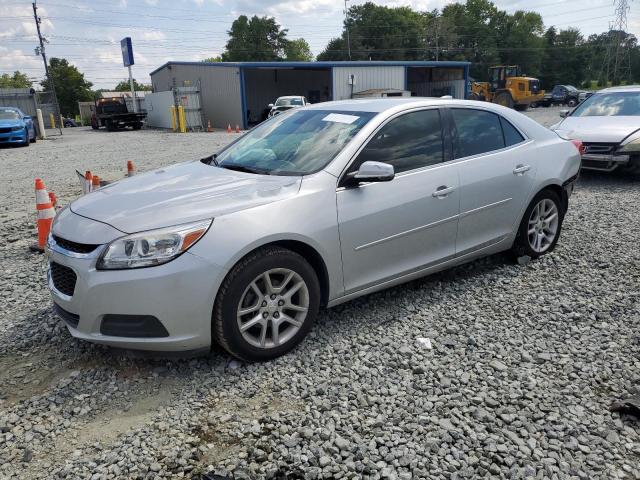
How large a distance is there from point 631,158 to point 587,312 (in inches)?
235

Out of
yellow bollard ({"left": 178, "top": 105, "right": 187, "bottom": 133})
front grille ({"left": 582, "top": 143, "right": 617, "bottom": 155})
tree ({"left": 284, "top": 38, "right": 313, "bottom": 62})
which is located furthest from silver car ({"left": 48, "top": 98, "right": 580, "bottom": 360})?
tree ({"left": 284, "top": 38, "right": 313, "bottom": 62})

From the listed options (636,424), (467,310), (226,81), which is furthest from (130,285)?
(226,81)

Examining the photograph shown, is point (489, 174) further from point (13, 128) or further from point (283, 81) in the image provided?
point (283, 81)

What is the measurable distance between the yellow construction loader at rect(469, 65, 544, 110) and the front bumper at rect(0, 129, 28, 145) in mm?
30570

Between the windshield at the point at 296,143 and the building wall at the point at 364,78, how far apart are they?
2985cm

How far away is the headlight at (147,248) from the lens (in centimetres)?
294

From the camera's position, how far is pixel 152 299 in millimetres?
2920

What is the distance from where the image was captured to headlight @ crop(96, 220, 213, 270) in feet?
9.64

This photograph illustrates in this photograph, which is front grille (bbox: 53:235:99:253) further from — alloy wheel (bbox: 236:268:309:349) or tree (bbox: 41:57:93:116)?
tree (bbox: 41:57:93:116)

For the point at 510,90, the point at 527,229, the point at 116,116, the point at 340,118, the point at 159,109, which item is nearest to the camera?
the point at 340,118

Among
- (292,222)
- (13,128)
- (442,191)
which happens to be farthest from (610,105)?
(13,128)

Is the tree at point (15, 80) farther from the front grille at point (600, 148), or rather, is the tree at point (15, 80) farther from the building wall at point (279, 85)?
the front grille at point (600, 148)

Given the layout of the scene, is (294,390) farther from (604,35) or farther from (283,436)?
(604,35)

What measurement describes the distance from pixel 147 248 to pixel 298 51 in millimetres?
109599
